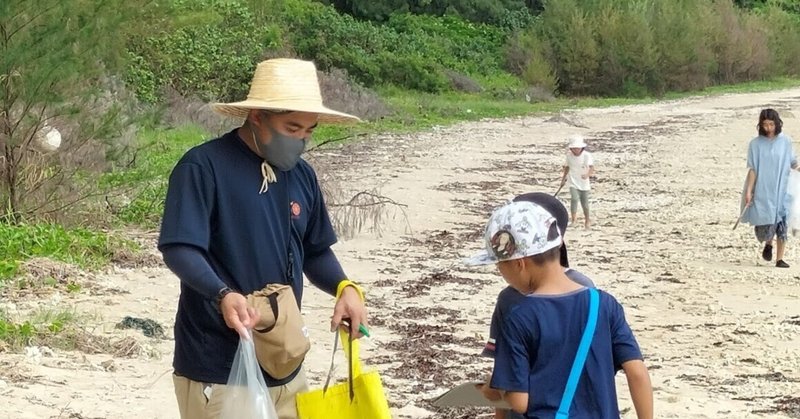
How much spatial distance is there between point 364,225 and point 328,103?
1574cm

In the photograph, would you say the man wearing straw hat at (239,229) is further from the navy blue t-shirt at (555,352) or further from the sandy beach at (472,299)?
the sandy beach at (472,299)

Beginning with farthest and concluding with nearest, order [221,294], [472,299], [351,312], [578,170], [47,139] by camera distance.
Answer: [578,170], [47,139], [472,299], [351,312], [221,294]

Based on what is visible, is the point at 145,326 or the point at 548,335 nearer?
the point at 548,335

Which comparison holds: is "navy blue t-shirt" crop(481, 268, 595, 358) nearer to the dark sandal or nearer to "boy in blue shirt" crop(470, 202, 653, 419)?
"boy in blue shirt" crop(470, 202, 653, 419)

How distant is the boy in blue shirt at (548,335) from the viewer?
10.4ft

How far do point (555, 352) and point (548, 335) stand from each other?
52 millimetres

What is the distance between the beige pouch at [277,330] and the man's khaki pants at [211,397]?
114 millimetres

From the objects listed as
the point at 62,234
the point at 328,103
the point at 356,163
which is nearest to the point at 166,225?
the point at 62,234

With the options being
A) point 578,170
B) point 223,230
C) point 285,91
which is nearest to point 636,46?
point 578,170

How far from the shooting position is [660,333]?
29.1 ft

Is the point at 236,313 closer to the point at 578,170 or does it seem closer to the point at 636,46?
the point at 578,170

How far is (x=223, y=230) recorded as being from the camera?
136 inches

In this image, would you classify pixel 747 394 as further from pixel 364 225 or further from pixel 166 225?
pixel 364 225

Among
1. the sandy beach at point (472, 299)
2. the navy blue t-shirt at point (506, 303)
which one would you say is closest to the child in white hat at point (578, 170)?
the sandy beach at point (472, 299)
